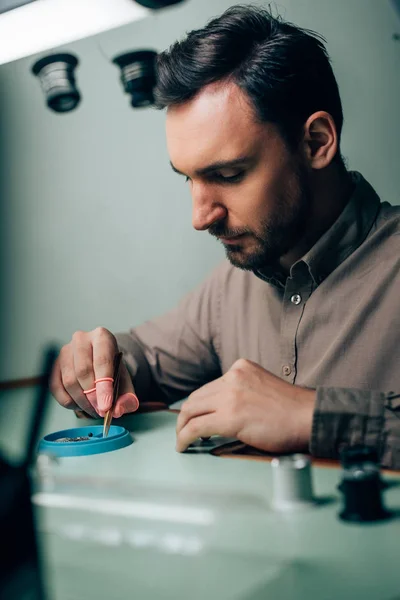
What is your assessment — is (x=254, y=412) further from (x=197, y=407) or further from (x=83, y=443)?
(x=83, y=443)

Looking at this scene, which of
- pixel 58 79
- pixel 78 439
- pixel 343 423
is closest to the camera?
pixel 343 423

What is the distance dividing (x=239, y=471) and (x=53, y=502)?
0.22 meters

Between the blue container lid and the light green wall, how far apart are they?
0.29 meters

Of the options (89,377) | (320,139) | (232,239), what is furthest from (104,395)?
(320,139)

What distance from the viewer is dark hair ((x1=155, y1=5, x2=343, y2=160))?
0.98 m

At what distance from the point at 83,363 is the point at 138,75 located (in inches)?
23.0

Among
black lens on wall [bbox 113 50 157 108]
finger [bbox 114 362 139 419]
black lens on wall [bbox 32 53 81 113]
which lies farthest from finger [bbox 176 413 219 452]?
black lens on wall [bbox 32 53 81 113]

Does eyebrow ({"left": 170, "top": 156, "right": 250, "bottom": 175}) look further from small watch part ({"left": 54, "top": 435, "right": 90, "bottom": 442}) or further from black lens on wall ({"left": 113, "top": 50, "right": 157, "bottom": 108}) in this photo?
small watch part ({"left": 54, "top": 435, "right": 90, "bottom": 442})

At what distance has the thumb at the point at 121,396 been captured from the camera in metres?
0.97

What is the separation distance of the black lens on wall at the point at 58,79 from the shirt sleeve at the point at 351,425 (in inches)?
33.2

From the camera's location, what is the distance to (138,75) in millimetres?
1193

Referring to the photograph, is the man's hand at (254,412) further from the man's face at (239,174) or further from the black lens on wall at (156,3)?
the black lens on wall at (156,3)

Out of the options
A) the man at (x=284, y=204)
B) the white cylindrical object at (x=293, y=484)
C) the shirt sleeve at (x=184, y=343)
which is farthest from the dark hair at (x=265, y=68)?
the white cylindrical object at (x=293, y=484)

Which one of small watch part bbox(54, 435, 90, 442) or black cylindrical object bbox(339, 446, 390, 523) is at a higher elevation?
black cylindrical object bbox(339, 446, 390, 523)
